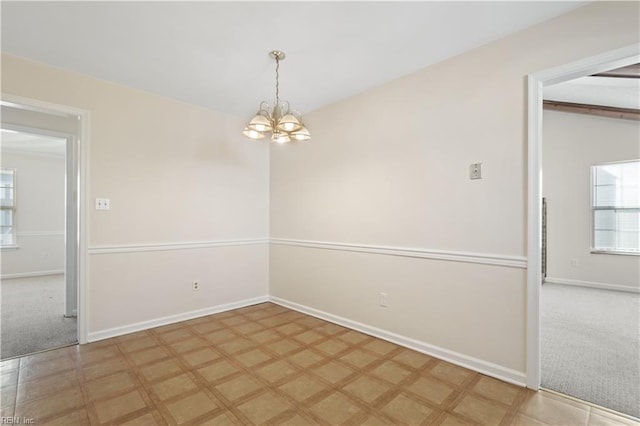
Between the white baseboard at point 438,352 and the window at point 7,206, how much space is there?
6.60m

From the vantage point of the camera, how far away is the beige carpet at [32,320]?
2.80 meters

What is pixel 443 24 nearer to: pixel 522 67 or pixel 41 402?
pixel 522 67

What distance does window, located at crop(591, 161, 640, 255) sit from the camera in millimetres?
5105

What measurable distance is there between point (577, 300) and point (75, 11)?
21.4 ft

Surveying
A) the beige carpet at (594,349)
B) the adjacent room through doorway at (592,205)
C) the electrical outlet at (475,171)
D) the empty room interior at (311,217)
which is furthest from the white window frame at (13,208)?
the adjacent room through doorway at (592,205)

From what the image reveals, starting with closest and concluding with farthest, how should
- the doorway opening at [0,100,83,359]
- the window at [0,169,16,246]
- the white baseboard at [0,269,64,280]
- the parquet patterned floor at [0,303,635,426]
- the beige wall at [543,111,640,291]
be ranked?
1. the parquet patterned floor at [0,303,635,426]
2. the doorway opening at [0,100,83,359]
3. the beige wall at [543,111,640,291]
4. the white baseboard at [0,269,64,280]
5. the window at [0,169,16,246]

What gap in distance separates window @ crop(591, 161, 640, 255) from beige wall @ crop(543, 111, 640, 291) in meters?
0.12

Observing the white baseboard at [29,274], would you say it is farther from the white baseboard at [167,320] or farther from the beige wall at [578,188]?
the beige wall at [578,188]

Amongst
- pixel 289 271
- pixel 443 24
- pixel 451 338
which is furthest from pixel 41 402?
pixel 443 24

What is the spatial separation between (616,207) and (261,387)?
658 cm

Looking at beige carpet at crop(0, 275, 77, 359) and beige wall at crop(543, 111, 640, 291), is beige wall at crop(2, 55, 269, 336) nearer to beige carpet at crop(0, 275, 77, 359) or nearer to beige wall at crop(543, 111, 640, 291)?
beige carpet at crop(0, 275, 77, 359)

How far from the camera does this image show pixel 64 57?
2.54 metres

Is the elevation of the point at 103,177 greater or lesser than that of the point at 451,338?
greater

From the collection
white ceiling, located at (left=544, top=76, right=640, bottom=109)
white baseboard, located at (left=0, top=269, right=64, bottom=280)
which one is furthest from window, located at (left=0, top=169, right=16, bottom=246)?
white ceiling, located at (left=544, top=76, right=640, bottom=109)
